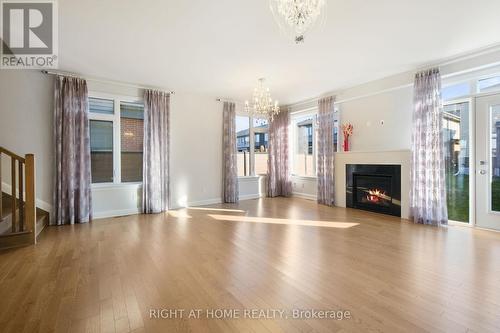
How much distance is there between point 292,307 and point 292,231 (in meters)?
2.12

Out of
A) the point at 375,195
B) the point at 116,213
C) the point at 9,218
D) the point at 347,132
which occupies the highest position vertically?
the point at 347,132

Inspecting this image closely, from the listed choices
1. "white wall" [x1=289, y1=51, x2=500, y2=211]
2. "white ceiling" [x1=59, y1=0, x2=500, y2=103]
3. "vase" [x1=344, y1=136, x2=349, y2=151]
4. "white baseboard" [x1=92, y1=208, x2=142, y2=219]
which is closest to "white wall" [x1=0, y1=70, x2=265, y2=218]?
"white baseboard" [x1=92, y1=208, x2=142, y2=219]

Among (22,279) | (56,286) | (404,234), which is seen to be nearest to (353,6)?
(404,234)

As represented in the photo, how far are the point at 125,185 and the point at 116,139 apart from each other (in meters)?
1.03

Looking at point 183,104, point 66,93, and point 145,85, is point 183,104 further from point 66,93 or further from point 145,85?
point 66,93

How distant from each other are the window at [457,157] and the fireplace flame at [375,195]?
1.16m

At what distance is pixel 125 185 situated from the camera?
5398mm

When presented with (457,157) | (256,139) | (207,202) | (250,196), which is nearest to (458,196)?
(457,157)

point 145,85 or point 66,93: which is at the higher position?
point 145,85

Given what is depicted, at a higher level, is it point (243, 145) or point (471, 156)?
point (243, 145)

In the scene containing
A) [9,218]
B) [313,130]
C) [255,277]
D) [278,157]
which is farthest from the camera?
[278,157]

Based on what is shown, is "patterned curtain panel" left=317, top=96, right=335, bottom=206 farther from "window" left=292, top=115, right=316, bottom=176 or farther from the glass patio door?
the glass patio door

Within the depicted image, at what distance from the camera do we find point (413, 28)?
3.18m

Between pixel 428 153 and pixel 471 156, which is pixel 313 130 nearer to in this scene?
pixel 428 153
